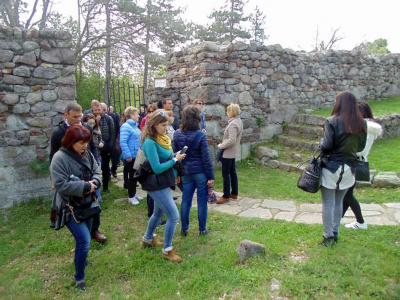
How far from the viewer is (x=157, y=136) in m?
3.31

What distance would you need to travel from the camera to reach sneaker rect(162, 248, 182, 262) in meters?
3.43

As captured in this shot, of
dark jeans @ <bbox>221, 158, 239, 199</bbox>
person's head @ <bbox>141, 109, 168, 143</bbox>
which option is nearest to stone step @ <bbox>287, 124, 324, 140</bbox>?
dark jeans @ <bbox>221, 158, 239, 199</bbox>

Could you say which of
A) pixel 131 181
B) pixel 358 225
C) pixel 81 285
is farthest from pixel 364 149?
pixel 131 181

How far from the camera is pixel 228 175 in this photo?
5305 mm

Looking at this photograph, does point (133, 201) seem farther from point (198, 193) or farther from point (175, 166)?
point (175, 166)

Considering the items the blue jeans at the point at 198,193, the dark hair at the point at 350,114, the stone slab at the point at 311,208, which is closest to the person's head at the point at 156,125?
the blue jeans at the point at 198,193

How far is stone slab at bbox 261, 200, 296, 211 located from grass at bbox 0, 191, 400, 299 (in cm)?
76

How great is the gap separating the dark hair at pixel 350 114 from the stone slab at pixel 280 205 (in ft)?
7.06

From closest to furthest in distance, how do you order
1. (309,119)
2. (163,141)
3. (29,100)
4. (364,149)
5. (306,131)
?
(163,141) → (364,149) → (29,100) → (306,131) → (309,119)

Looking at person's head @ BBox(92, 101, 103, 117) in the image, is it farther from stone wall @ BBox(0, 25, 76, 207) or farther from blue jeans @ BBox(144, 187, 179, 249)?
blue jeans @ BBox(144, 187, 179, 249)

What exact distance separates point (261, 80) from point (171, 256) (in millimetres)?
5908

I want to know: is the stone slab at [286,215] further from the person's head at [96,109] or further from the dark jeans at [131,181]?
the person's head at [96,109]

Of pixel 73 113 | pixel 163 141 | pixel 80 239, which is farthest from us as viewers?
pixel 73 113

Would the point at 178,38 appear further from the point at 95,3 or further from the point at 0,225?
the point at 0,225
